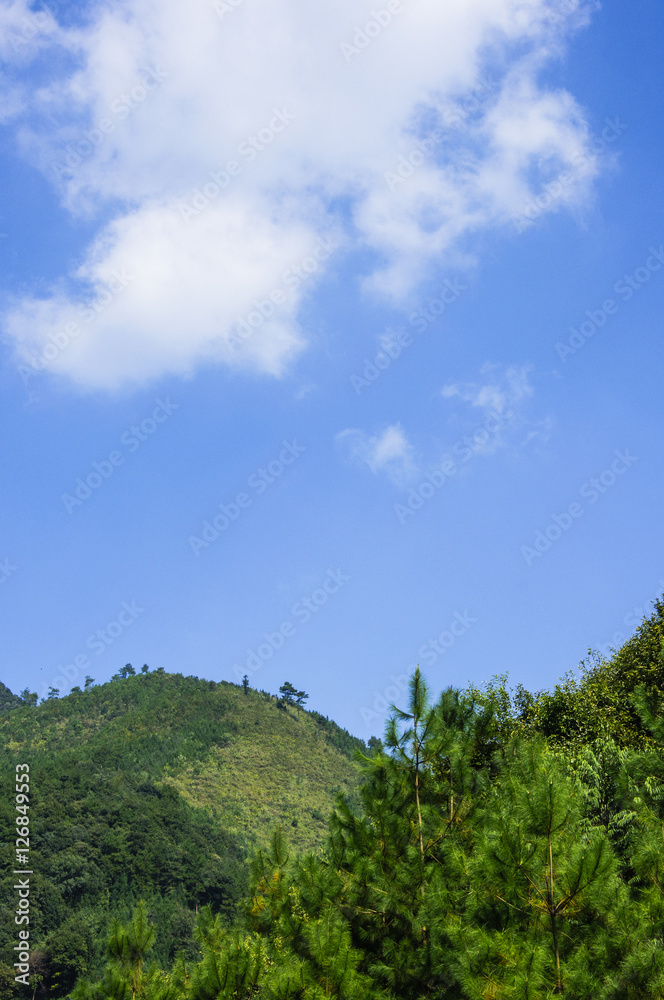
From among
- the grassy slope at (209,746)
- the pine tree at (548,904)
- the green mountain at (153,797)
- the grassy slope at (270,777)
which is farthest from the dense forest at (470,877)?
the grassy slope at (209,746)

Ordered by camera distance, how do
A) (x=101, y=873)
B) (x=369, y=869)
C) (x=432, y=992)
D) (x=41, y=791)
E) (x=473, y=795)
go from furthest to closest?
(x=41, y=791), (x=101, y=873), (x=473, y=795), (x=369, y=869), (x=432, y=992)

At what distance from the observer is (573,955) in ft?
Result: 24.1

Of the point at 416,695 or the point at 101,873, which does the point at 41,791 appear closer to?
the point at 101,873

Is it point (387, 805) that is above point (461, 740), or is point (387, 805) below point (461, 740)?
below

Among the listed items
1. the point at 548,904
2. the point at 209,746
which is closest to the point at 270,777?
the point at 209,746

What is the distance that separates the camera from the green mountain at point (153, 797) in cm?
7350

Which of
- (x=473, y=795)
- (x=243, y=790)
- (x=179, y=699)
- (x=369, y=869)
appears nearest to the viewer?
(x=369, y=869)

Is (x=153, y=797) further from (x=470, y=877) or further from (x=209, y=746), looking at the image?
(x=470, y=877)

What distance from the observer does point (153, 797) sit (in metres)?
100

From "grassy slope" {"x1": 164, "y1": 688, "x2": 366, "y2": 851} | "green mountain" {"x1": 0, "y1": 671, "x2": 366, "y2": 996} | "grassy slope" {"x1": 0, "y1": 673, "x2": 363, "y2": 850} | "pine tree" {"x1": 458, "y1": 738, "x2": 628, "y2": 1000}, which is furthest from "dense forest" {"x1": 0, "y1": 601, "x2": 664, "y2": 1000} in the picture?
"grassy slope" {"x1": 0, "y1": 673, "x2": 363, "y2": 850}

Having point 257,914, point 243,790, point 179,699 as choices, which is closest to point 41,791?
point 243,790

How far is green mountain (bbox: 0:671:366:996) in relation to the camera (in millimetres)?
73500

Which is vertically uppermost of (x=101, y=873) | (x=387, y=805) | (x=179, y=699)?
(x=179, y=699)

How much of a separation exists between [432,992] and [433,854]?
1.58 meters
